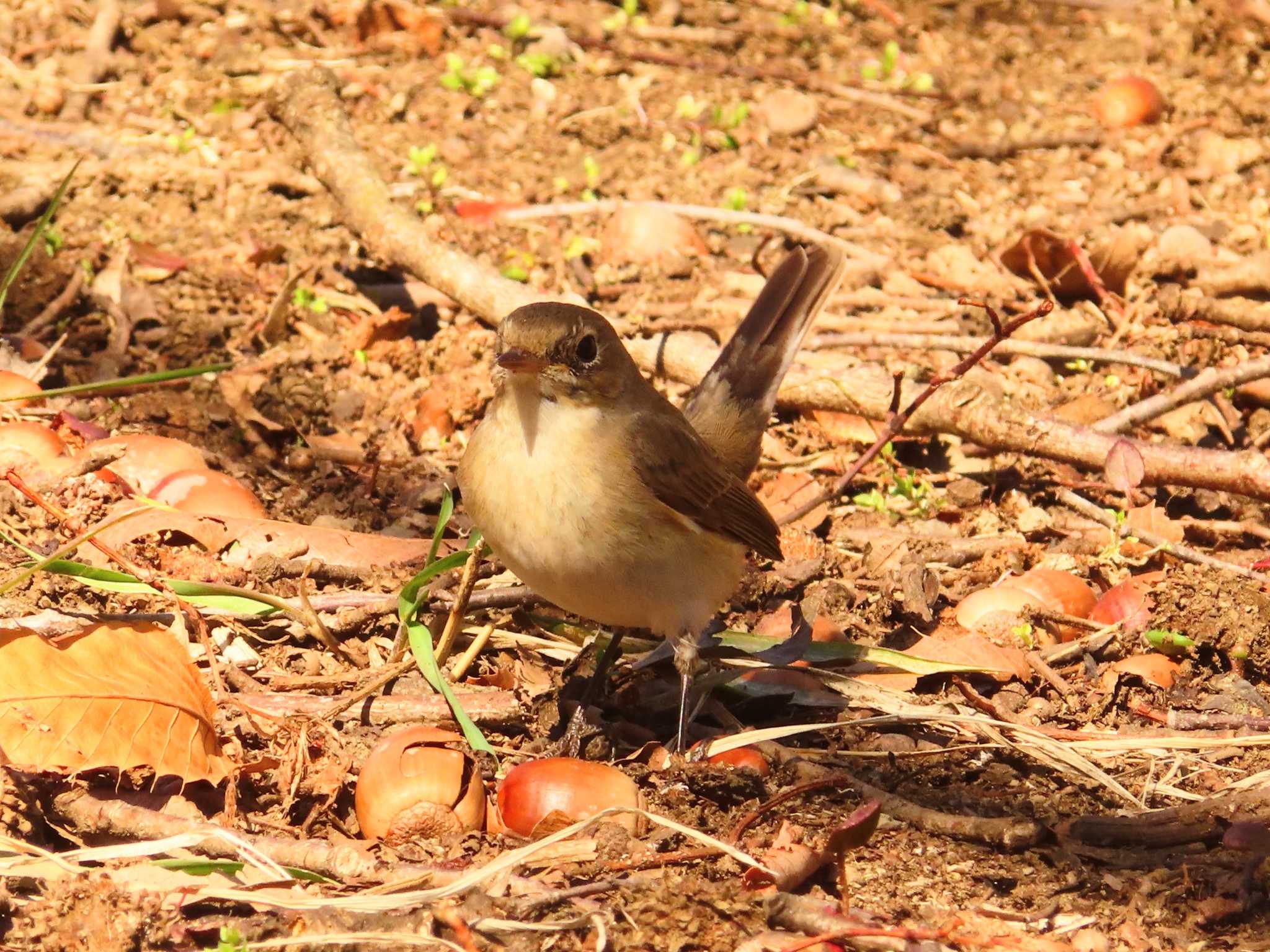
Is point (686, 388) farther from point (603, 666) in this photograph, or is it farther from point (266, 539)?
point (266, 539)

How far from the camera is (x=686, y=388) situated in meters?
6.90

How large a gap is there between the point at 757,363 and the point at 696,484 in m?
1.10

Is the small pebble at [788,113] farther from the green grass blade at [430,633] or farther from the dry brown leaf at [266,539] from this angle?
→ the green grass blade at [430,633]

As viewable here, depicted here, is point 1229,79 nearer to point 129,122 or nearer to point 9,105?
point 129,122

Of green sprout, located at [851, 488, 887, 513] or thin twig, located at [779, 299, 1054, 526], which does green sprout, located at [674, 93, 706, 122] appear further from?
green sprout, located at [851, 488, 887, 513]

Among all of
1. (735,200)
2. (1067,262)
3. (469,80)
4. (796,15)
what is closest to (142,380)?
(735,200)

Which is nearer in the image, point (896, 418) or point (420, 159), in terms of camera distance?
point (896, 418)

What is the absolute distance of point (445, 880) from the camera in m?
3.61

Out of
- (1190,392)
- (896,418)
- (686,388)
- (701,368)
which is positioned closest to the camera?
(896,418)

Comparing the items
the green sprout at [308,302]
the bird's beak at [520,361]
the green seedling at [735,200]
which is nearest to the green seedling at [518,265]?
the green sprout at [308,302]

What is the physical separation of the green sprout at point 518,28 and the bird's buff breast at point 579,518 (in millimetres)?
4951

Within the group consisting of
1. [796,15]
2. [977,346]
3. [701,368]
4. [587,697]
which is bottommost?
[587,697]

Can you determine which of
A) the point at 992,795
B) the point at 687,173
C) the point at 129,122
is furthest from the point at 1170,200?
the point at 129,122

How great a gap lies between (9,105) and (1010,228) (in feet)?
18.1
